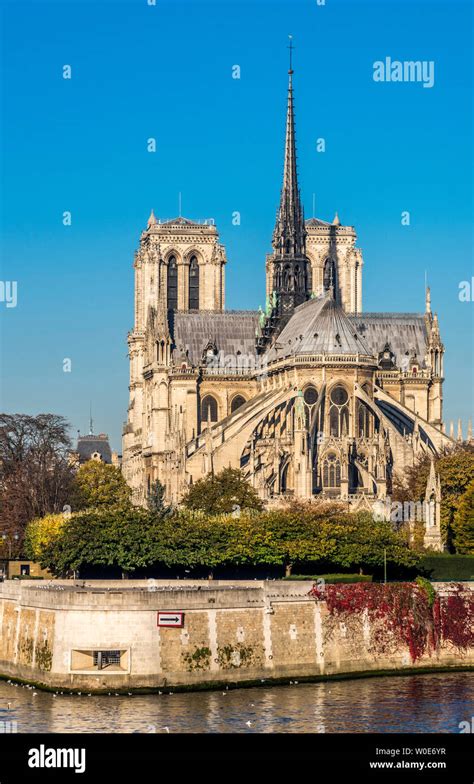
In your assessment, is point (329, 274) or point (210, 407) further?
point (329, 274)

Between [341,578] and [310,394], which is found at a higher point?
[310,394]

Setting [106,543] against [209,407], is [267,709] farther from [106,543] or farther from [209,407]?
[209,407]

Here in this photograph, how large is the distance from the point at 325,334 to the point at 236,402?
15.4 metres

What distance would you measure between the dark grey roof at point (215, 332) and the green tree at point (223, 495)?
103 ft

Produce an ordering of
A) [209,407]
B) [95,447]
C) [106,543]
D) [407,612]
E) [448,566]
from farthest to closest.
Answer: [95,447], [209,407], [448,566], [106,543], [407,612]

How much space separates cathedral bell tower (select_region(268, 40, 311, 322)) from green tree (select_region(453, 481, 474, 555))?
44465mm

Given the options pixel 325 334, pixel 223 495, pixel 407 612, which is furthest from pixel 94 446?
pixel 407 612

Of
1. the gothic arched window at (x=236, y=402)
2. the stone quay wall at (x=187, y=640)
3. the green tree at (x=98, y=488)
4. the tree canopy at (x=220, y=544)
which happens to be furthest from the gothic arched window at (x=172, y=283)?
the stone quay wall at (x=187, y=640)

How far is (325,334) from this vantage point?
121938 mm

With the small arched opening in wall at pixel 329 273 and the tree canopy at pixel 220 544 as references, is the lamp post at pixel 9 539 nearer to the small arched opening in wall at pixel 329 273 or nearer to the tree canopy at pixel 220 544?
the tree canopy at pixel 220 544

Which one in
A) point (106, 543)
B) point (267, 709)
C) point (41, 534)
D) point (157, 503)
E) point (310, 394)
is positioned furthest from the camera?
point (310, 394)

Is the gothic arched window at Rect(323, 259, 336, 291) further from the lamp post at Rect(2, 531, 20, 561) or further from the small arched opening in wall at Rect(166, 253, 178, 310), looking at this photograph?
the lamp post at Rect(2, 531, 20, 561)
